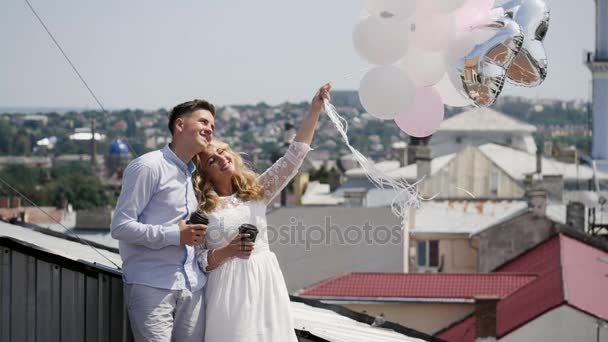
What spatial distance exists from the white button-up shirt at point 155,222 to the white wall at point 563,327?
49.4ft

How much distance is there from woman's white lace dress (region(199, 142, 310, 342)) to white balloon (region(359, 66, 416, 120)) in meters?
0.70

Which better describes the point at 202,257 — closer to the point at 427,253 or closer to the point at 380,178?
the point at 380,178

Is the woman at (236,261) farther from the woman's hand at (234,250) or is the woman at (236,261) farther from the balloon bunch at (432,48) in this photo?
the balloon bunch at (432,48)

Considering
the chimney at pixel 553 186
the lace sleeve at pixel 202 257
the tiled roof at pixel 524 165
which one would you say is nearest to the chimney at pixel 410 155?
the tiled roof at pixel 524 165

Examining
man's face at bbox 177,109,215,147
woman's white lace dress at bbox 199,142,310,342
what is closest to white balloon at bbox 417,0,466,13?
woman's white lace dress at bbox 199,142,310,342

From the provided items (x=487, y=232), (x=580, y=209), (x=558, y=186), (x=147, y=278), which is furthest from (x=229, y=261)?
(x=558, y=186)

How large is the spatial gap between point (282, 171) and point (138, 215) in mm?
728

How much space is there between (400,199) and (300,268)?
90.4 ft

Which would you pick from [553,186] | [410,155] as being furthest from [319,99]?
[410,155]

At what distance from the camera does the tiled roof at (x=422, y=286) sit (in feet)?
89.4

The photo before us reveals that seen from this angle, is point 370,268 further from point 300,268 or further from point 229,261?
point 229,261

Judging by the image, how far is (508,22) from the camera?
284 inches

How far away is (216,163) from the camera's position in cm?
661

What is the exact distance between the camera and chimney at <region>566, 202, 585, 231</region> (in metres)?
39.9
